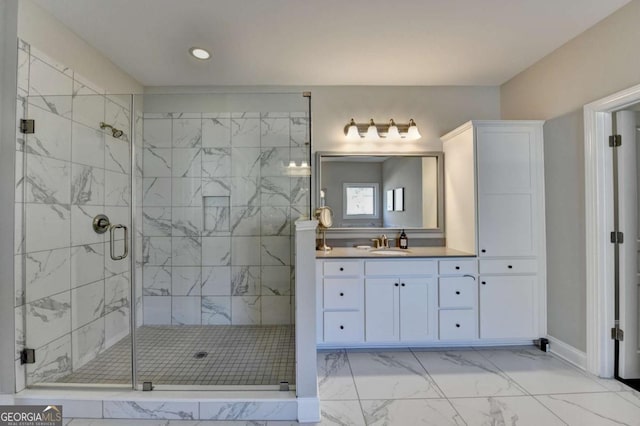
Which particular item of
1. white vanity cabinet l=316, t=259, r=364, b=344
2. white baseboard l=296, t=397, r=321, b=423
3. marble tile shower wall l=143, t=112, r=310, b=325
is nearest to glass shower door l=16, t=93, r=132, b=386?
marble tile shower wall l=143, t=112, r=310, b=325

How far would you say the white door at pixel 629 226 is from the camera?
215 centimetres

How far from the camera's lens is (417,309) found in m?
2.65

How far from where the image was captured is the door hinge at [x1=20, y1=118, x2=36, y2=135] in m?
1.90

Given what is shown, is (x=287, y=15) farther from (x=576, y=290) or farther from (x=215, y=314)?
(x=576, y=290)

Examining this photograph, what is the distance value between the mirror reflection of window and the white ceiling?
1.03 metres

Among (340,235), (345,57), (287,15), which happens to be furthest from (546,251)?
(287,15)

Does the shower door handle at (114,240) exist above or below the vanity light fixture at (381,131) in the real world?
below

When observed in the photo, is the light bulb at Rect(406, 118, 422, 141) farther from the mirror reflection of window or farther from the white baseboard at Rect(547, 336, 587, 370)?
the white baseboard at Rect(547, 336, 587, 370)

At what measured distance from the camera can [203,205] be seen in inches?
112

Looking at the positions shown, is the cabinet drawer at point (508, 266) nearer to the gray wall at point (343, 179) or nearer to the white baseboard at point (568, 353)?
the white baseboard at point (568, 353)

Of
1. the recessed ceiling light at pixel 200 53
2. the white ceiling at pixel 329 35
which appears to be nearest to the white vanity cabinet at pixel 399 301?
the white ceiling at pixel 329 35

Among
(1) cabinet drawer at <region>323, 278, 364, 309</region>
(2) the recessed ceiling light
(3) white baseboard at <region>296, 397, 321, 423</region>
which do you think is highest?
(2) the recessed ceiling light

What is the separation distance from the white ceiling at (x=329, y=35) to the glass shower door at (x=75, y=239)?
53 centimetres

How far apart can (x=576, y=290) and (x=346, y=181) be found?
2.07 m
